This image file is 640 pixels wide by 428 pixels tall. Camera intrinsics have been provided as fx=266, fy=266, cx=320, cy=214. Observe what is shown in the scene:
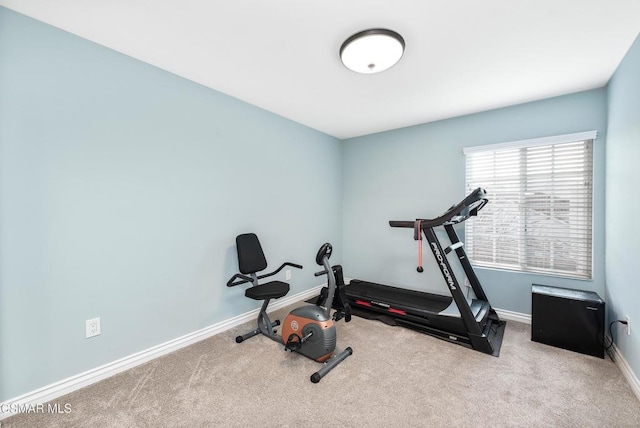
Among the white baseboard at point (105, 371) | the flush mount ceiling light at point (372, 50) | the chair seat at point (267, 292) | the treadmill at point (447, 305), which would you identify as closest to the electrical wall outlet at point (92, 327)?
the white baseboard at point (105, 371)

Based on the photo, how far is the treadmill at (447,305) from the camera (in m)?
2.37

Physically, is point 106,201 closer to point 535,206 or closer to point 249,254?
point 249,254

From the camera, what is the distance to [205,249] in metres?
2.55

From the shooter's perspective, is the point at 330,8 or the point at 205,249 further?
the point at 205,249

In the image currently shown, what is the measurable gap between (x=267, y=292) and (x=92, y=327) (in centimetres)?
125

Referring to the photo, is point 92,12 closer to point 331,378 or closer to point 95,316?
point 95,316

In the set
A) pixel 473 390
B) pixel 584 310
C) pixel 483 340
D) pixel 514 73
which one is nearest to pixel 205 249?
pixel 473 390

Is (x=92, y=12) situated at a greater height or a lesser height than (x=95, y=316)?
greater

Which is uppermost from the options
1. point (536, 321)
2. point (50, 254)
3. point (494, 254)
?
point (50, 254)

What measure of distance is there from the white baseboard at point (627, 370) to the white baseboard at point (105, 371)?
10.1 ft

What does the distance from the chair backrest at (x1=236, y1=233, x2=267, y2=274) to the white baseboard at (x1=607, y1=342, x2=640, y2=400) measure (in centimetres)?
288

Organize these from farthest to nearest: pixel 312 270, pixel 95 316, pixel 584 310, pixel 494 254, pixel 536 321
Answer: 1. pixel 312 270
2. pixel 494 254
3. pixel 536 321
4. pixel 584 310
5. pixel 95 316

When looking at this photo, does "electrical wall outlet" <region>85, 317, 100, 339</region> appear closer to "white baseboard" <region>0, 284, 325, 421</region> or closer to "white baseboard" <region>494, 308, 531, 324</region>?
"white baseboard" <region>0, 284, 325, 421</region>

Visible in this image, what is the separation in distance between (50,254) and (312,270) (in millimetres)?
2718
